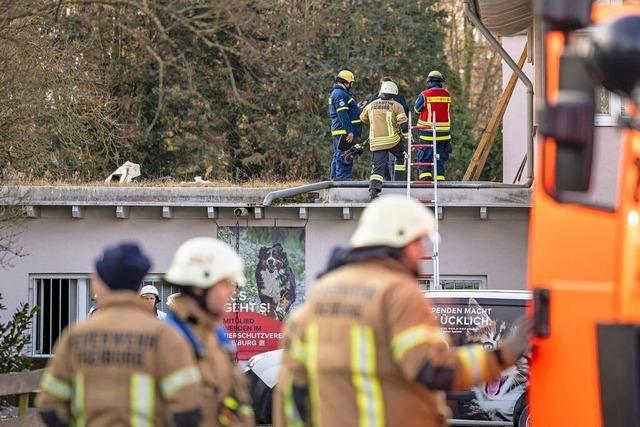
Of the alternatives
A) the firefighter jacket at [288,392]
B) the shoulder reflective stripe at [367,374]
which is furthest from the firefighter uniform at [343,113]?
the shoulder reflective stripe at [367,374]

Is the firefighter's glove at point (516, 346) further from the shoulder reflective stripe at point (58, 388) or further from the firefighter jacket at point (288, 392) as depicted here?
the shoulder reflective stripe at point (58, 388)

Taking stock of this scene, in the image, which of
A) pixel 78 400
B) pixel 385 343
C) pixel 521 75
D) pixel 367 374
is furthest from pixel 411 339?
pixel 521 75

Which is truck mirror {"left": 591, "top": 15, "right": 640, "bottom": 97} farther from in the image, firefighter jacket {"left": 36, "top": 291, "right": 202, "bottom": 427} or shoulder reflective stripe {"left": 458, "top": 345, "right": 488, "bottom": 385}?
firefighter jacket {"left": 36, "top": 291, "right": 202, "bottom": 427}

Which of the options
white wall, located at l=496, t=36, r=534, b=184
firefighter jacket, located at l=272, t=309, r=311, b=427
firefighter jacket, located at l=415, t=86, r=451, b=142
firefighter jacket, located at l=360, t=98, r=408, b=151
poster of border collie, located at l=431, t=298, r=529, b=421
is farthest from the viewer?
white wall, located at l=496, t=36, r=534, b=184

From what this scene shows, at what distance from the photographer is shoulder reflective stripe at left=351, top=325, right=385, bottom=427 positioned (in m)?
5.78

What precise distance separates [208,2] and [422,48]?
244 inches

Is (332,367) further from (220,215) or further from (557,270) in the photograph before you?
(220,215)

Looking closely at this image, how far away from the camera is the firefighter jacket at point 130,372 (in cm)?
580

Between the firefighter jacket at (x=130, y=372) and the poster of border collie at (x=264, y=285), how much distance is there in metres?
16.9

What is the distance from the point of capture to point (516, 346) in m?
5.98

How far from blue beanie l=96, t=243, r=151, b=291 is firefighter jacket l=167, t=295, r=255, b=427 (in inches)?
12.3

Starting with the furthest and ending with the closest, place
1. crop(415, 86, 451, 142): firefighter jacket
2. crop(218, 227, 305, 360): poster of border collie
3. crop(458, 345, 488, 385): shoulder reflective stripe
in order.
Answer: crop(218, 227, 305, 360): poster of border collie → crop(415, 86, 451, 142): firefighter jacket → crop(458, 345, 488, 385): shoulder reflective stripe

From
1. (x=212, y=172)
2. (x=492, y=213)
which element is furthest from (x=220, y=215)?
(x=212, y=172)

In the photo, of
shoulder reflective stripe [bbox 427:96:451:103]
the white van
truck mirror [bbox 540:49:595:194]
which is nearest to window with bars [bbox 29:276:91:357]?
shoulder reflective stripe [bbox 427:96:451:103]
